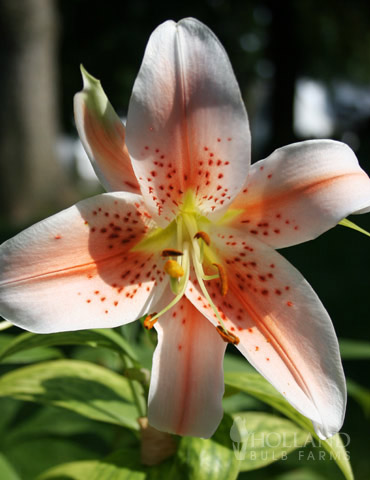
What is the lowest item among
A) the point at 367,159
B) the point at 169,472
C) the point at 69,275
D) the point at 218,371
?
the point at 367,159

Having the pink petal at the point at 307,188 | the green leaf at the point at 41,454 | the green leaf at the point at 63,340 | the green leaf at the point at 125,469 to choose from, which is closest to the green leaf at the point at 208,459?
the green leaf at the point at 125,469

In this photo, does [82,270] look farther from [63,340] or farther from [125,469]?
[125,469]

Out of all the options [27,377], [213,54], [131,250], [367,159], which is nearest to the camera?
[213,54]

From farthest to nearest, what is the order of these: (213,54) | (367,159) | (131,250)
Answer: (367,159), (131,250), (213,54)

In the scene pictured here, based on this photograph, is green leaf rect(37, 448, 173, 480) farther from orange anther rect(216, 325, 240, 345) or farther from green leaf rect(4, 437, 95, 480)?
green leaf rect(4, 437, 95, 480)

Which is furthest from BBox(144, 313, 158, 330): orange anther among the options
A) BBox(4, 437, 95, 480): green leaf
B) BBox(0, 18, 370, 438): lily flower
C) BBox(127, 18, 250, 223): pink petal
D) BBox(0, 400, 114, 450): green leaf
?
BBox(4, 437, 95, 480): green leaf

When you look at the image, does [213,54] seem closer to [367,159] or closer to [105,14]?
[367,159]

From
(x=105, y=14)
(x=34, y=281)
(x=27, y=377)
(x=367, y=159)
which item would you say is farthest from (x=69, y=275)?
(x=105, y=14)
